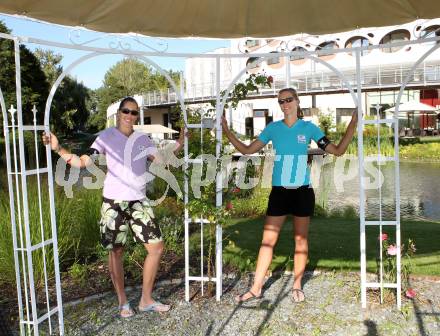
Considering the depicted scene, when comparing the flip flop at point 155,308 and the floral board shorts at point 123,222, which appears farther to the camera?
the flip flop at point 155,308

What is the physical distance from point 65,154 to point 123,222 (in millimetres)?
725

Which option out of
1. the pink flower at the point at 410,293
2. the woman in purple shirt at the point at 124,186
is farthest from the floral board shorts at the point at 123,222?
the pink flower at the point at 410,293

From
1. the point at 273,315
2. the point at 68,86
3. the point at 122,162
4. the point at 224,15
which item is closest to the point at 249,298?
the point at 273,315

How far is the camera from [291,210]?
4094 millimetres

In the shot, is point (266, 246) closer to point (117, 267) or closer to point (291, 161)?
point (291, 161)

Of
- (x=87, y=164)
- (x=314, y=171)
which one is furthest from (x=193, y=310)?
(x=314, y=171)

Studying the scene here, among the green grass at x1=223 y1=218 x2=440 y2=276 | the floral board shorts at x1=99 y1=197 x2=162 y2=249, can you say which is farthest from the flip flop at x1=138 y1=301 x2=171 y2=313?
the green grass at x1=223 y1=218 x2=440 y2=276

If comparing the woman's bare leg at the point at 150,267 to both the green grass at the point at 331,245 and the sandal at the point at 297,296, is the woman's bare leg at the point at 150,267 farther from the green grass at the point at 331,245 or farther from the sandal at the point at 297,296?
the sandal at the point at 297,296

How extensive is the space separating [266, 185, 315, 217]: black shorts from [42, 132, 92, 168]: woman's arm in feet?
5.33

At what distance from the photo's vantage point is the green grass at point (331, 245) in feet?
17.0

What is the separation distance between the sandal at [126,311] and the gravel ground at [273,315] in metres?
0.05

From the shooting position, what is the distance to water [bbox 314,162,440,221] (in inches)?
411

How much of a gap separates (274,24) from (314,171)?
459 inches

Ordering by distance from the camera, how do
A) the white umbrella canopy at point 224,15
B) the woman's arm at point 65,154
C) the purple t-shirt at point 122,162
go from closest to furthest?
the woman's arm at point 65,154 < the white umbrella canopy at point 224,15 < the purple t-shirt at point 122,162
